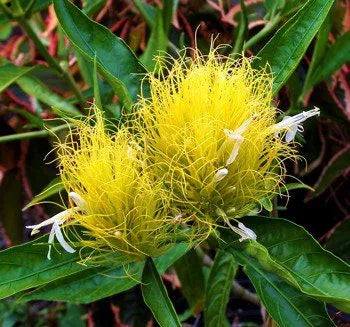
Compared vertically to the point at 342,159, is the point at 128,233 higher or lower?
higher

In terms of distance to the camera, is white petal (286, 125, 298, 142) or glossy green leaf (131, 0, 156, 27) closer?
white petal (286, 125, 298, 142)

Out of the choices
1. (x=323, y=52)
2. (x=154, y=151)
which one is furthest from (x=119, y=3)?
(x=154, y=151)

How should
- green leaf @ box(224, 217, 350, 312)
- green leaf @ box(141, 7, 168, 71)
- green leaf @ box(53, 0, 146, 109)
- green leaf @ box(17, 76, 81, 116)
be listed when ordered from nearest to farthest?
green leaf @ box(224, 217, 350, 312) → green leaf @ box(53, 0, 146, 109) → green leaf @ box(141, 7, 168, 71) → green leaf @ box(17, 76, 81, 116)

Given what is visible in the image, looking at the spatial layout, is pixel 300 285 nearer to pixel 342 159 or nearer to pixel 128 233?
pixel 128 233

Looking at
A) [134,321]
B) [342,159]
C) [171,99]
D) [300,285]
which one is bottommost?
[134,321]

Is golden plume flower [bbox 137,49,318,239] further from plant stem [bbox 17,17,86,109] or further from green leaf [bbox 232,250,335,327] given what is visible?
plant stem [bbox 17,17,86,109]

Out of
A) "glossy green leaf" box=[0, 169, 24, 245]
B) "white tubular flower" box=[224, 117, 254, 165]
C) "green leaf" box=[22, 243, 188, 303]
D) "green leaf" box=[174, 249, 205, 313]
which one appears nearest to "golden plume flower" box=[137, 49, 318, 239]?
"white tubular flower" box=[224, 117, 254, 165]
